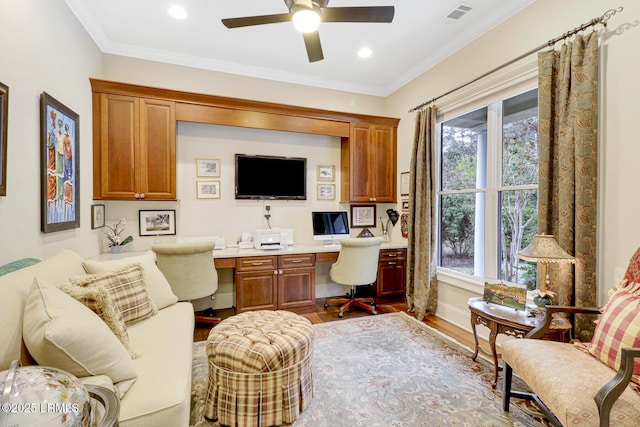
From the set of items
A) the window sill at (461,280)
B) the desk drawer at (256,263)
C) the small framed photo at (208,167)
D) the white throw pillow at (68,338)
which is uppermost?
the small framed photo at (208,167)

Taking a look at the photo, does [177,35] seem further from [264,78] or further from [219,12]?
[264,78]

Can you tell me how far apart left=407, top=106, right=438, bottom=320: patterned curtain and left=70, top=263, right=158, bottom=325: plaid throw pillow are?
2.76 meters

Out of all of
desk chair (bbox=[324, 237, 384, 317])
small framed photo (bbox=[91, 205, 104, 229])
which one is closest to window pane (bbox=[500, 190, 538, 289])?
desk chair (bbox=[324, 237, 384, 317])

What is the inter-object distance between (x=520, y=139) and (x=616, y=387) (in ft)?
7.06

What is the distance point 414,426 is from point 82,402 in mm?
1669

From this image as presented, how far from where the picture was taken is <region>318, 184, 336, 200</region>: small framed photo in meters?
4.19

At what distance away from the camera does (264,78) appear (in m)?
3.83

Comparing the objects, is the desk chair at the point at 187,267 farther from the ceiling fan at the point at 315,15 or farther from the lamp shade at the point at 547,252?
the lamp shade at the point at 547,252

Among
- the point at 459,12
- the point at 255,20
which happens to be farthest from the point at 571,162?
the point at 255,20

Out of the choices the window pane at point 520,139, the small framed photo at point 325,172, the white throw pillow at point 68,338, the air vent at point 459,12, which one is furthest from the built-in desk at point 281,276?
the air vent at point 459,12

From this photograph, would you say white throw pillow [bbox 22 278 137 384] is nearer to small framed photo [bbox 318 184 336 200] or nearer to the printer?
the printer

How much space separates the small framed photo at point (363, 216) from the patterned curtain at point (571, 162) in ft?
7.80

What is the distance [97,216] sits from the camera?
3.00 meters

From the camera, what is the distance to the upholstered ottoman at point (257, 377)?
1.65 metres
